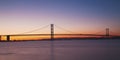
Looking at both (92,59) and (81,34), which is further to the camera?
(81,34)

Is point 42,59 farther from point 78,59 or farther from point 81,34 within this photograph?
point 81,34

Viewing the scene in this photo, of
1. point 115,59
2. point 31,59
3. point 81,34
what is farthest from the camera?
point 81,34

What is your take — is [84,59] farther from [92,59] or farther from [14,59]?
[14,59]

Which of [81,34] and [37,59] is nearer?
[37,59]

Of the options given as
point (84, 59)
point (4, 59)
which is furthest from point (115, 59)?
point (4, 59)

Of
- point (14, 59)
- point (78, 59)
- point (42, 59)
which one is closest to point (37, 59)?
point (42, 59)

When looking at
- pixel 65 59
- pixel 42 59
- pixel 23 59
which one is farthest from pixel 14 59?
pixel 65 59

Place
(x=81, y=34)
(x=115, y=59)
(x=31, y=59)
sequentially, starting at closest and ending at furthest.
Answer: (x=115, y=59), (x=31, y=59), (x=81, y=34)
